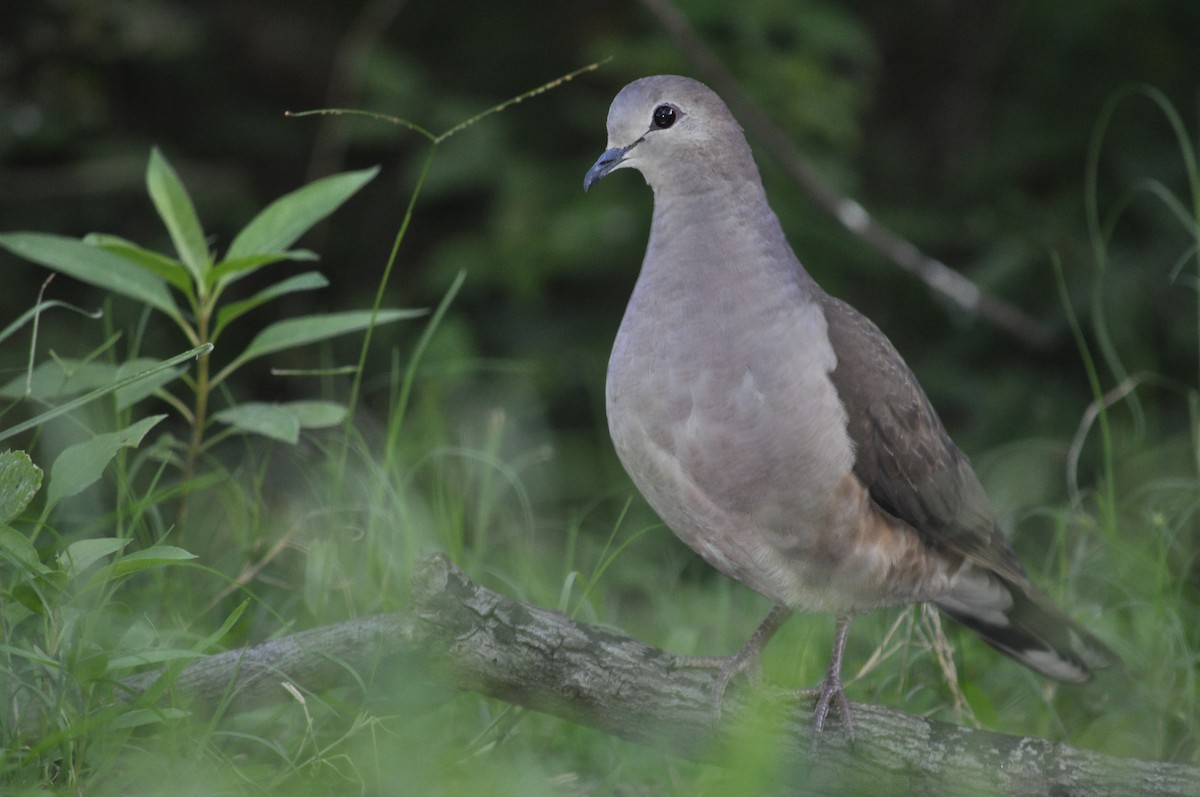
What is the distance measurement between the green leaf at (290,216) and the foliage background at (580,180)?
118 cm

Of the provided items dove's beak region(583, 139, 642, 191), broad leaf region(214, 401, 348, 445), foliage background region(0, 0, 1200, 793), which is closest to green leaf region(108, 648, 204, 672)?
broad leaf region(214, 401, 348, 445)

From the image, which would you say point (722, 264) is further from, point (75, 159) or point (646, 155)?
point (75, 159)

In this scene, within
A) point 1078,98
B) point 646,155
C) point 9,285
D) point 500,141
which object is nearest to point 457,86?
point 500,141

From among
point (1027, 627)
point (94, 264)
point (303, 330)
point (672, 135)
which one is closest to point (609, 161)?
point (672, 135)

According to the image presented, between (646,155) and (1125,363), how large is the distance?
9.23 ft

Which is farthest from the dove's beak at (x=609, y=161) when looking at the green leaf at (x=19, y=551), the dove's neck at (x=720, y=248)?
the green leaf at (x=19, y=551)

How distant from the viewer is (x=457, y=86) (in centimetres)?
564

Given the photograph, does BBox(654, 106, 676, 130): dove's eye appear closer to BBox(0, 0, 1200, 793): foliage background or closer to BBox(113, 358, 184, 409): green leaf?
BBox(113, 358, 184, 409): green leaf

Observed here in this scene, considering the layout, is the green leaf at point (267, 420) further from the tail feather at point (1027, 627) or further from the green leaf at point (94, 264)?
the tail feather at point (1027, 627)

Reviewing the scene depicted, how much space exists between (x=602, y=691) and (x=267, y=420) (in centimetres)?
91

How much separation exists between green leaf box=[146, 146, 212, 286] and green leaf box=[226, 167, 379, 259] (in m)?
0.08

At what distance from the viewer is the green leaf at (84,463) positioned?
2.30m

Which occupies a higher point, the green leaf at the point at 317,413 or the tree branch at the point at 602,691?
the green leaf at the point at 317,413

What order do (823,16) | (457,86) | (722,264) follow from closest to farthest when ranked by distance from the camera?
(722,264)
(823,16)
(457,86)
